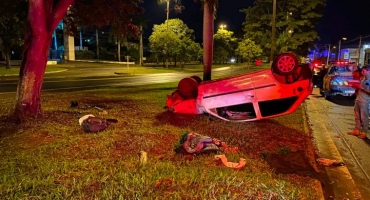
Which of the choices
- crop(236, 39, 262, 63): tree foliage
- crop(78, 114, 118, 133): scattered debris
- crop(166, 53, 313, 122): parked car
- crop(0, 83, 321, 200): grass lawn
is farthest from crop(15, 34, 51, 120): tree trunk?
crop(236, 39, 262, 63): tree foliage

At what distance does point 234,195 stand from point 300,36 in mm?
37885

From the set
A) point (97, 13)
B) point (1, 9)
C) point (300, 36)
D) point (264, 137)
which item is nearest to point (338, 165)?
point (264, 137)

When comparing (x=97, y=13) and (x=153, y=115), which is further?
(x=97, y=13)

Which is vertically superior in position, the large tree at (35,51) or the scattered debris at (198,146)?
the large tree at (35,51)

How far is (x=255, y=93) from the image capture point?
7309mm

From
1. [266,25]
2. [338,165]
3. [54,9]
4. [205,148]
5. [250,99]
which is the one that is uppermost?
[266,25]

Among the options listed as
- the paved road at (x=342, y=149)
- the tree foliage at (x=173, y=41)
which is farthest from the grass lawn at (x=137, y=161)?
the tree foliage at (x=173, y=41)

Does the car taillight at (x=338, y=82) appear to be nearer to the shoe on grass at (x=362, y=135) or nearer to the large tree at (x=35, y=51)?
the shoe on grass at (x=362, y=135)

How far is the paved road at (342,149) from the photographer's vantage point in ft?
16.2

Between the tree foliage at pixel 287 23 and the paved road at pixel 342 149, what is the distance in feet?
89.2

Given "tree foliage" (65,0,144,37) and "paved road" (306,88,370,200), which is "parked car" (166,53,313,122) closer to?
"paved road" (306,88,370,200)

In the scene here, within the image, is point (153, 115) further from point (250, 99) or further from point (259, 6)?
point (259, 6)

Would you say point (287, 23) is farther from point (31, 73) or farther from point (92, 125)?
point (92, 125)

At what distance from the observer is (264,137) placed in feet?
22.2
